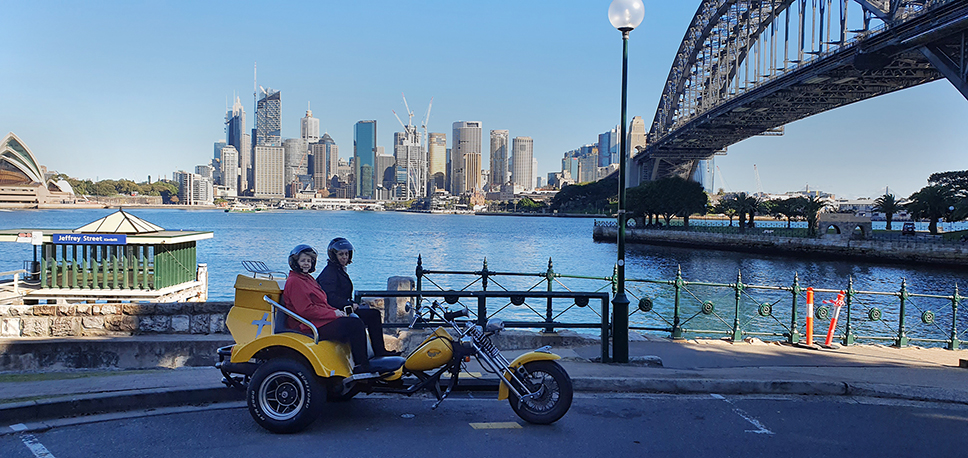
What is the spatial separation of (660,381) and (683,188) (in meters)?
87.2

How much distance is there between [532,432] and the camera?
6102 millimetres

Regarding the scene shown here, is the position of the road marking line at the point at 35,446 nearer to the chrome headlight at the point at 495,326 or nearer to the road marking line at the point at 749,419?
the chrome headlight at the point at 495,326

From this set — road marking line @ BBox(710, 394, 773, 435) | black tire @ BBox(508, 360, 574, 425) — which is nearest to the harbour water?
road marking line @ BBox(710, 394, 773, 435)

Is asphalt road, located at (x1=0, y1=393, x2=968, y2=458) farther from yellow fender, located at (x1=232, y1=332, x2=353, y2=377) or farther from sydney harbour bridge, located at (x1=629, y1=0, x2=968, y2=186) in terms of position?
sydney harbour bridge, located at (x1=629, y1=0, x2=968, y2=186)

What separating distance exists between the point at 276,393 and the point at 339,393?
784 millimetres

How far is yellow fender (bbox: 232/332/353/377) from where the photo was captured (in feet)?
19.4

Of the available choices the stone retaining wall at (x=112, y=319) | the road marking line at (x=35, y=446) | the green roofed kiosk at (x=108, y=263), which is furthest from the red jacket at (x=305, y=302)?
the green roofed kiosk at (x=108, y=263)

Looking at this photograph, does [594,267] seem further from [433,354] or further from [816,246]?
[433,354]

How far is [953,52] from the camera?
113 feet

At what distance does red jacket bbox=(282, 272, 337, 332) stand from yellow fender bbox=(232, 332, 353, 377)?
174 millimetres

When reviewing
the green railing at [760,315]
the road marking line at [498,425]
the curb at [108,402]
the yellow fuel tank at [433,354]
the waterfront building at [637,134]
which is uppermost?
the waterfront building at [637,134]

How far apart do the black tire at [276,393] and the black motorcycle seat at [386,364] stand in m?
0.52

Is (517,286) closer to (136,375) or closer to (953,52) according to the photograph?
(953,52)

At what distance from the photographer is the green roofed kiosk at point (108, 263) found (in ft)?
55.1
